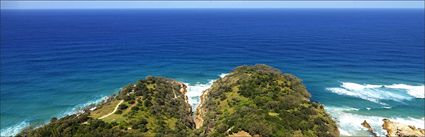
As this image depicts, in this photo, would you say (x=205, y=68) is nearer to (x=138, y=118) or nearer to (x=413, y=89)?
(x=138, y=118)

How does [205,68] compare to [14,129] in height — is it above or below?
above

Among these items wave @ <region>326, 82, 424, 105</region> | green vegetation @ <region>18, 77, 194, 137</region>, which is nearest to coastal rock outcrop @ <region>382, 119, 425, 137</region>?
wave @ <region>326, 82, 424, 105</region>

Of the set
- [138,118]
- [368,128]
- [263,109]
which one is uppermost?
[263,109]

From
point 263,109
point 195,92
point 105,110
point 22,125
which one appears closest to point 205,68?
point 195,92

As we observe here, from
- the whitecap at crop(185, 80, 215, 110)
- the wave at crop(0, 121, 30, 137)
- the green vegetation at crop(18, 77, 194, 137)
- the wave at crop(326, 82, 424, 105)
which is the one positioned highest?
the wave at crop(326, 82, 424, 105)

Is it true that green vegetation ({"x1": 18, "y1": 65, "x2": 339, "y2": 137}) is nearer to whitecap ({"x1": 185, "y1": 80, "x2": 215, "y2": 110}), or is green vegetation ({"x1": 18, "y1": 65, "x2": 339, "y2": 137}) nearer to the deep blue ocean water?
whitecap ({"x1": 185, "y1": 80, "x2": 215, "y2": 110})

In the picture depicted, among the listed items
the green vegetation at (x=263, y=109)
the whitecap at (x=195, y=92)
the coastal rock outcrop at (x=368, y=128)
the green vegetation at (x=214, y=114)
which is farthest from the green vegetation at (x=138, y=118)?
the coastal rock outcrop at (x=368, y=128)
